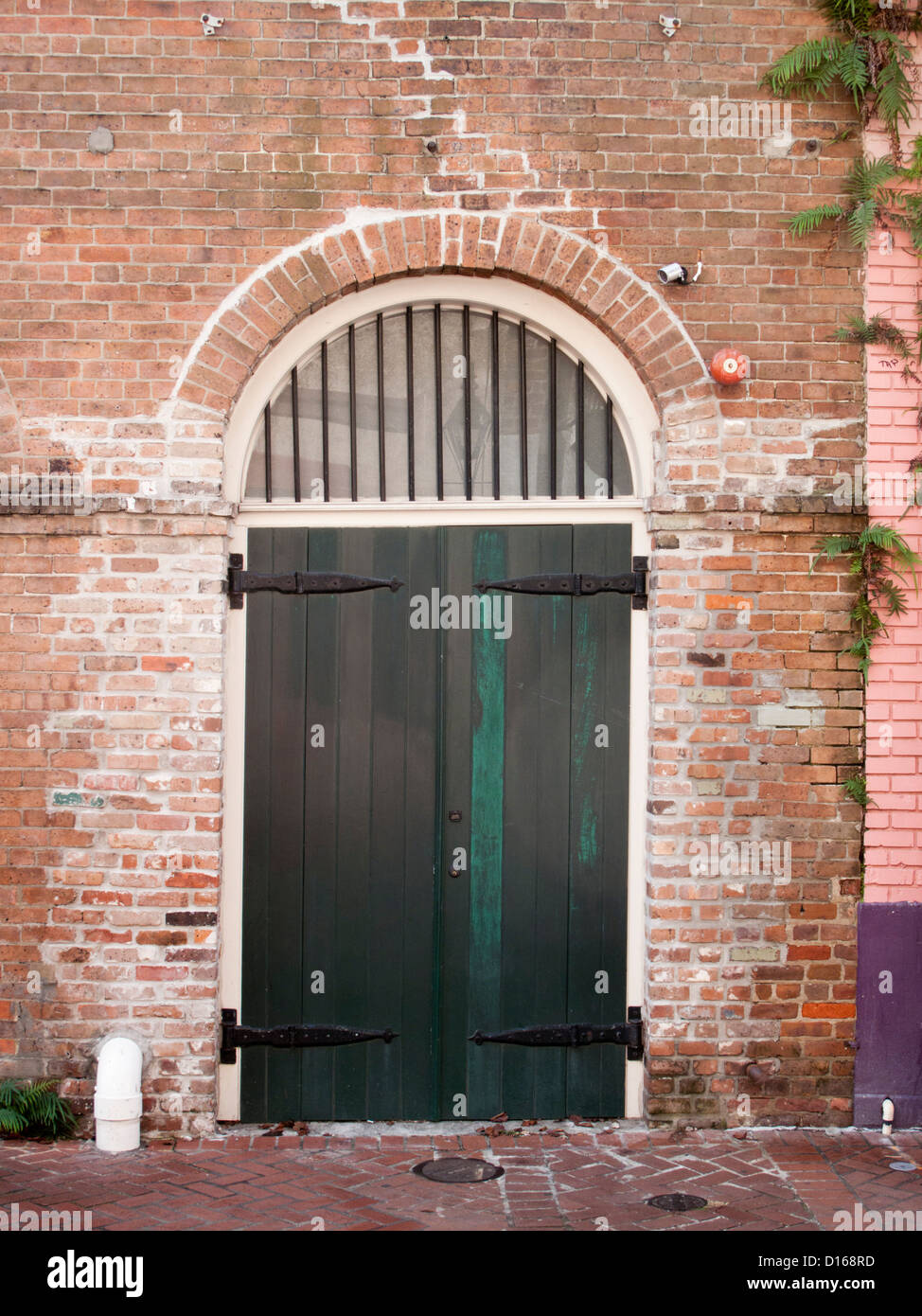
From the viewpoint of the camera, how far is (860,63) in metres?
5.09

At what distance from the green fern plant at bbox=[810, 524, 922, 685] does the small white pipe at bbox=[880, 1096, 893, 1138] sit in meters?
1.77

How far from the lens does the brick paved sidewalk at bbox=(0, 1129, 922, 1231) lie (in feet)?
13.9

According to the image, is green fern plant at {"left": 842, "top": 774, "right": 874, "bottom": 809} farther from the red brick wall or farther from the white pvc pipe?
the white pvc pipe

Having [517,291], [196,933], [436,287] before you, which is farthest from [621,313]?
[196,933]

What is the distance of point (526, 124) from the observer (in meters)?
5.08

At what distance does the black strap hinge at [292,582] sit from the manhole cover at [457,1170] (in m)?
2.32

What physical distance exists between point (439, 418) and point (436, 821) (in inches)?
68.4

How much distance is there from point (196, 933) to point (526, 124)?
3.61 m

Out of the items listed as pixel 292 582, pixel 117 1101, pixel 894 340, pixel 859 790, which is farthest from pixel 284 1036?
pixel 894 340
